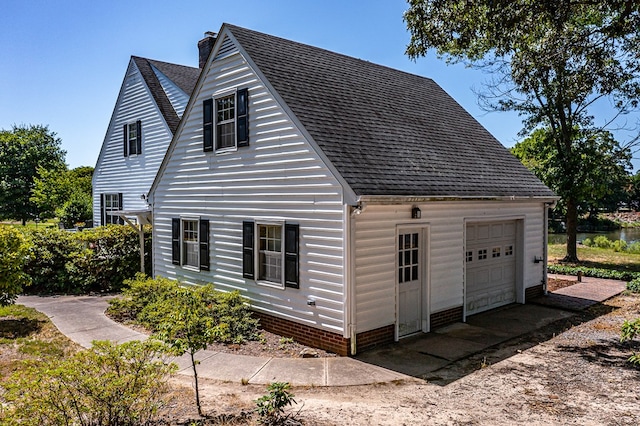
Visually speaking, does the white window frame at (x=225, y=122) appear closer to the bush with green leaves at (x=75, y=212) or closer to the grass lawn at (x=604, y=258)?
the grass lawn at (x=604, y=258)

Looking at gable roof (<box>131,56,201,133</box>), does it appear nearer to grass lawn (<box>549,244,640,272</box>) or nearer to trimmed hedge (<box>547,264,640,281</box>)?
trimmed hedge (<box>547,264,640,281</box>)

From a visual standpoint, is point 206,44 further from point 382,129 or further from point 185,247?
point 382,129

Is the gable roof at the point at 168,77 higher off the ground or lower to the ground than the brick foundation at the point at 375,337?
higher

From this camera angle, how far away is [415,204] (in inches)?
360

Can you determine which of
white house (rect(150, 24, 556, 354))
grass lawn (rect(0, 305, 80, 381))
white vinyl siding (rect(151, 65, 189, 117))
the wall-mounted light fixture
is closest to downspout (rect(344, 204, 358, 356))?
white house (rect(150, 24, 556, 354))

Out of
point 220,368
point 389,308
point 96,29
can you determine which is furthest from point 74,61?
point 389,308

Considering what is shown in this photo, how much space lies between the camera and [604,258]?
2202cm

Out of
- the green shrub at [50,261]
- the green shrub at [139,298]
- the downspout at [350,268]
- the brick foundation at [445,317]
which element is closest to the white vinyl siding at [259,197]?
the downspout at [350,268]

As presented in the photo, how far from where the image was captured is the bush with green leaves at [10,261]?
411 inches

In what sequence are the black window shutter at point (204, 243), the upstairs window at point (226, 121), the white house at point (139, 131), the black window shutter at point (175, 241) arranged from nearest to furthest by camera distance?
the upstairs window at point (226, 121) → the black window shutter at point (204, 243) → the black window shutter at point (175, 241) → the white house at point (139, 131)

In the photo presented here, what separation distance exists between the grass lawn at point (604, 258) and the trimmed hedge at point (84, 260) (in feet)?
61.6

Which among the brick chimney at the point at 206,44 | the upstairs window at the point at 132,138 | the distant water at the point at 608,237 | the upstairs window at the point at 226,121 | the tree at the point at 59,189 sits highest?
the brick chimney at the point at 206,44

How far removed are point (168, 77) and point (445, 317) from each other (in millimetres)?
15383

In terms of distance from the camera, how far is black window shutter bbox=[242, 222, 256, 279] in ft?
32.8
